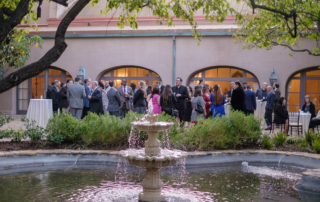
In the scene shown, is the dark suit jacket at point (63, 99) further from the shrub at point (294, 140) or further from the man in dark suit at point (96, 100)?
the shrub at point (294, 140)

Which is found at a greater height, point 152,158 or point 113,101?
point 113,101

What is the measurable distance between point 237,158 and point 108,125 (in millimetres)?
3144

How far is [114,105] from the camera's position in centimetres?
1312

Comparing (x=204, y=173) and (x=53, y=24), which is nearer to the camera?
(x=204, y=173)

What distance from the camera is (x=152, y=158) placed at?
225 inches

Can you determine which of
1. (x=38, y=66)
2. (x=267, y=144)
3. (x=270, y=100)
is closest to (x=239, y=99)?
(x=267, y=144)

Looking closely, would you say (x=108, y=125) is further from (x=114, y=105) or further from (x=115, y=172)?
(x=114, y=105)

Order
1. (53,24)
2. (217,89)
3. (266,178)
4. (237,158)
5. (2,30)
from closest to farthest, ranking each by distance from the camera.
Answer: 1. (2,30)
2. (266,178)
3. (237,158)
4. (217,89)
5. (53,24)

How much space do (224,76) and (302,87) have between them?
4.22 metres

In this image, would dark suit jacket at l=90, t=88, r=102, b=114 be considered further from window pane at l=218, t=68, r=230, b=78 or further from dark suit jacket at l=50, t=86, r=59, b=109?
window pane at l=218, t=68, r=230, b=78

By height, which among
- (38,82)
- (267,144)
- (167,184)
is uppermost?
(38,82)

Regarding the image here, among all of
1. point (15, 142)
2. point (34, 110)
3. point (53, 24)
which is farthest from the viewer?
point (53, 24)

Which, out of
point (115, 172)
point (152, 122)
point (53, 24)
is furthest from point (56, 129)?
point (53, 24)

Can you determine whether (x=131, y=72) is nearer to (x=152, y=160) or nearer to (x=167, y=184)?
(x=167, y=184)
